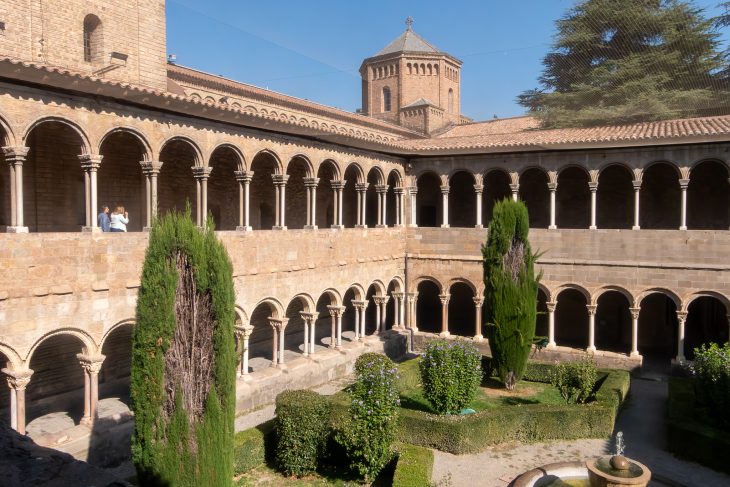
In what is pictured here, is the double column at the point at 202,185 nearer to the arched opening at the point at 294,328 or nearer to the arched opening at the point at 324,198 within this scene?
the arched opening at the point at 294,328

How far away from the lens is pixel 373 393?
31.4ft

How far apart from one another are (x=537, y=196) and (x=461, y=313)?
5321 millimetres

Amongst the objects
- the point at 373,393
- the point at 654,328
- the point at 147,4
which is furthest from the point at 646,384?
the point at 147,4

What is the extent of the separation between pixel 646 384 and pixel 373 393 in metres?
9.76

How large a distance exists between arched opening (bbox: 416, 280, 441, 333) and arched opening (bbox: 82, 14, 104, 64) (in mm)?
13443

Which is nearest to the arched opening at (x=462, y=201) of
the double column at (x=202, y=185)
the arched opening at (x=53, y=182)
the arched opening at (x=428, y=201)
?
the arched opening at (x=428, y=201)

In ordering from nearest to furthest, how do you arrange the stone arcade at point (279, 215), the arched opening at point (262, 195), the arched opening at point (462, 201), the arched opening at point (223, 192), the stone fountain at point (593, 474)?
1. the stone fountain at point (593, 474)
2. the stone arcade at point (279, 215)
3. the arched opening at point (223, 192)
4. the arched opening at point (262, 195)
5. the arched opening at point (462, 201)

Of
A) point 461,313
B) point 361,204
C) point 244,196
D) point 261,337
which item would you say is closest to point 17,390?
point 244,196

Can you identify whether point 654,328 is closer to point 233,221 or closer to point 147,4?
point 233,221

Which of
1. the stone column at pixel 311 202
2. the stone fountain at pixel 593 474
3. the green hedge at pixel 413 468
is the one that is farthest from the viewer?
the stone column at pixel 311 202

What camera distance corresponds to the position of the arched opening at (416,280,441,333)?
2309 cm

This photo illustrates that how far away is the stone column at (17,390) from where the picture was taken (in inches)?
383

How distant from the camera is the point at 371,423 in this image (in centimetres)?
941

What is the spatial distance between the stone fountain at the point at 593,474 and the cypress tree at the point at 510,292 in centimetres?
450
